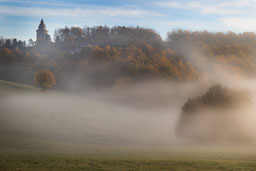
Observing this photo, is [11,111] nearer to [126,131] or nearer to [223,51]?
[126,131]

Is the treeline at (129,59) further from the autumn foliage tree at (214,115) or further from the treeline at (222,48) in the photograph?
the autumn foliage tree at (214,115)

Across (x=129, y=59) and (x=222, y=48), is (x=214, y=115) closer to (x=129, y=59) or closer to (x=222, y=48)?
(x=129, y=59)

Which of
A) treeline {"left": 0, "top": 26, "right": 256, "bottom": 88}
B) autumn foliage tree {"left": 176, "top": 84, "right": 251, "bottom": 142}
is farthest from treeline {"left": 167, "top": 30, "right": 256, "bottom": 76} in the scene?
autumn foliage tree {"left": 176, "top": 84, "right": 251, "bottom": 142}

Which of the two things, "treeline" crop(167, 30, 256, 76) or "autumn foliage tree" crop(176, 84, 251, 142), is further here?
"treeline" crop(167, 30, 256, 76)

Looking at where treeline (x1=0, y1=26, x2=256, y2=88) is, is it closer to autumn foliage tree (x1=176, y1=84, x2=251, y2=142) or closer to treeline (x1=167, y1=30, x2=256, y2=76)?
treeline (x1=167, y1=30, x2=256, y2=76)

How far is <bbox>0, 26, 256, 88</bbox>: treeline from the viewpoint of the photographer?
123688 mm

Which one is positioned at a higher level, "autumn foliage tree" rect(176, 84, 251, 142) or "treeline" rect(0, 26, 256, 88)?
"treeline" rect(0, 26, 256, 88)

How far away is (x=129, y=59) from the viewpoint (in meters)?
142

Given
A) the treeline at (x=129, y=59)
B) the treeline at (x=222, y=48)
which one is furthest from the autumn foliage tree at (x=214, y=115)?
the treeline at (x=222, y=48)

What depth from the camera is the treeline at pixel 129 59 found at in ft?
406

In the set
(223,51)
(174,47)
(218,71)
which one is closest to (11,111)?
(218,71)

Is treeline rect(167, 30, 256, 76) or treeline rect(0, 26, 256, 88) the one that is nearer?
treeline rect(0, 26, 256, 88)

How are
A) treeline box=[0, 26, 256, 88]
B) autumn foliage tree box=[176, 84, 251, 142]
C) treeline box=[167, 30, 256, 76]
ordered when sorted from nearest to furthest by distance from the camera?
1. autumn foliage tree box=[176, 84, 251, 142]
2. treeline box=[0, 26, 256, 88]
3. treeline box=[167, 30, 256, 76]

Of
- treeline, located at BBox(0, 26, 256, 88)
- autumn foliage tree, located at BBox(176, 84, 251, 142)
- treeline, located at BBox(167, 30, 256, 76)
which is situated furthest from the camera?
treeline, located at BBox(167, 30, 256, 76)
